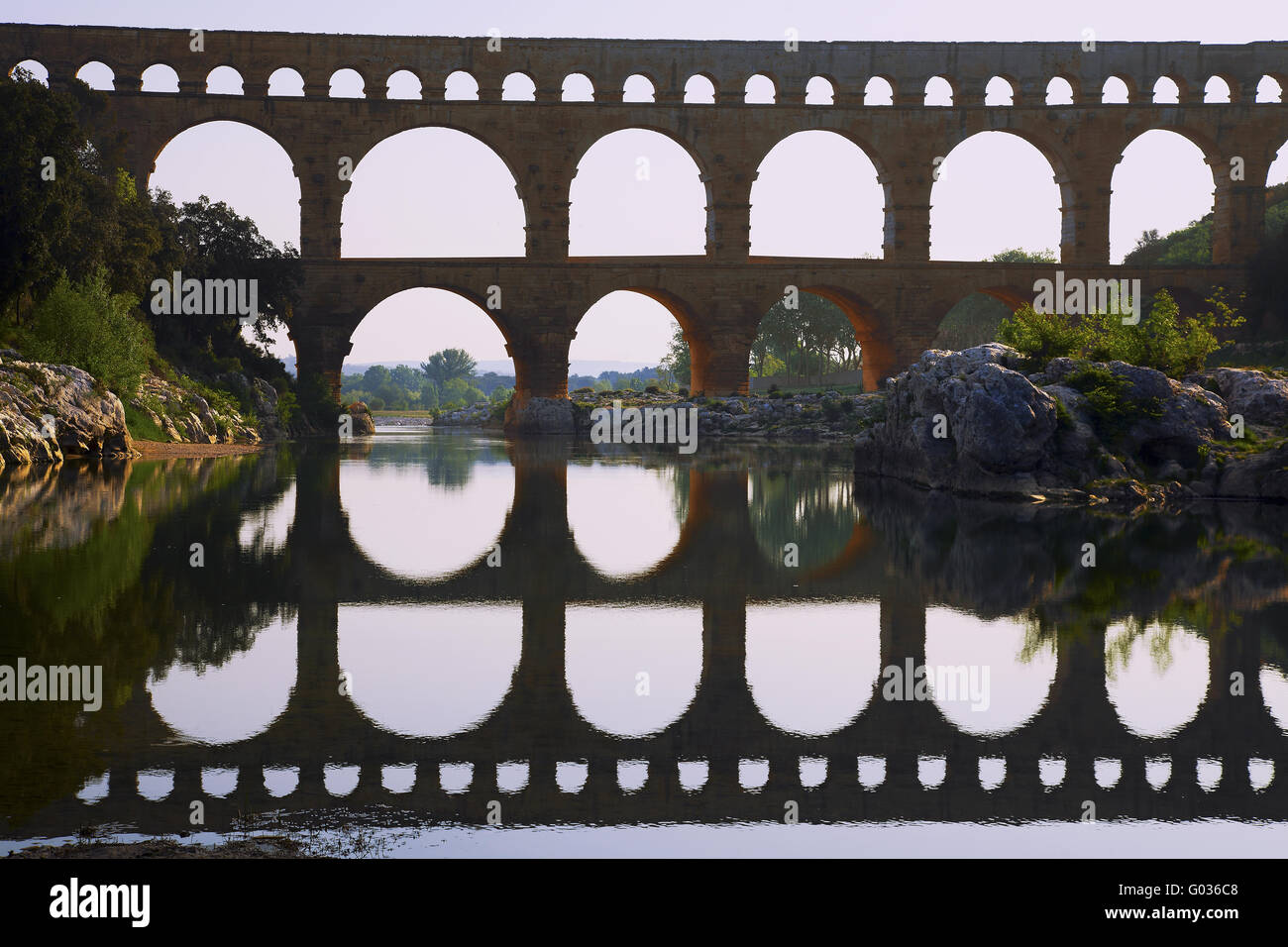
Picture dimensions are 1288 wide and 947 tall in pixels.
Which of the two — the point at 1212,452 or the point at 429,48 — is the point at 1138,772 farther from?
the point at 429,48

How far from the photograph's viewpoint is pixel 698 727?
5566 millimetres

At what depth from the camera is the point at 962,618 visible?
8.20 metres

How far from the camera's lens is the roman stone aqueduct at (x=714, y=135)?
43375 mm

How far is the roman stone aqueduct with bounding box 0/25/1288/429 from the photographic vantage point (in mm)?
43375

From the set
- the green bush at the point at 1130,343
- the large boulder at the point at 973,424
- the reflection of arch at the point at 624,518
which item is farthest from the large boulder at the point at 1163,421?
the reflection of arch at the point at 624,518

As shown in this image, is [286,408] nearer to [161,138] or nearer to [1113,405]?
[161,138]

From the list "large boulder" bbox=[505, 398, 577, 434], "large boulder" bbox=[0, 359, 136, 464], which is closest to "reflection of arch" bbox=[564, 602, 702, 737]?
"large boulder" bbox=[0, 359, 136, 464]

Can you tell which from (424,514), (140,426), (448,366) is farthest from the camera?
(448,366)

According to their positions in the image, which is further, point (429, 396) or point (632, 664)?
point (429, 396)

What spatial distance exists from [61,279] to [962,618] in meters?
21.5

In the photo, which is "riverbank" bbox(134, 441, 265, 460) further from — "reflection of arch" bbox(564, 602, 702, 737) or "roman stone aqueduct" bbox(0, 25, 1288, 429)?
"reflection of arch" bbox(564, 602, 702, 737)

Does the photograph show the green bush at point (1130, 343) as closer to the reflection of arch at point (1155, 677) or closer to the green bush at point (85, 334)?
the reflection of arch at point (1155, 677)

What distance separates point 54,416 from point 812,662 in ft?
61.3

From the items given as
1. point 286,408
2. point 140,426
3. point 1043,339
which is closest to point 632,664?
point 1043,339
